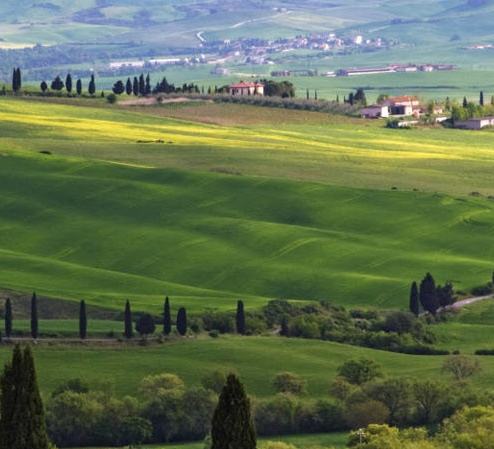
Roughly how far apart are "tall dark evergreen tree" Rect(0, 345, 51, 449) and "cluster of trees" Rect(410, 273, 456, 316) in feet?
163

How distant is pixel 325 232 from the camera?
126 metres

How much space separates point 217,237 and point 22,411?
67.6m

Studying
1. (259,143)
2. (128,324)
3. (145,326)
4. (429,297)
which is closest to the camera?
(128,324)

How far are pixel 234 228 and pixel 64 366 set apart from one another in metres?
38.4

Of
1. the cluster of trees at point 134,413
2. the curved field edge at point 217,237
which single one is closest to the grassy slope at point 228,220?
the curved field edge at point 217,237

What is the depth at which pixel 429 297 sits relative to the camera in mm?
106312

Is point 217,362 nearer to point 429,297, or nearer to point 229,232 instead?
point 429,297

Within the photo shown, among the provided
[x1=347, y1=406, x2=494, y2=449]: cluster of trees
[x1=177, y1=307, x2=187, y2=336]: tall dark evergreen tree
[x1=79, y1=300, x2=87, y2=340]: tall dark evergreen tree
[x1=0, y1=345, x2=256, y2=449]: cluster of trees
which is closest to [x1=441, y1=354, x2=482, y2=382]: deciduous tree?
[x1=0, y1=345, x2=256, y2=449]: cluster of trees

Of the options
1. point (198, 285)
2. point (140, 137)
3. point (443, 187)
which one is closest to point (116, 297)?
point (198, 285)

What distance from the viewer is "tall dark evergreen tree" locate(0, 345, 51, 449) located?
2244 inches

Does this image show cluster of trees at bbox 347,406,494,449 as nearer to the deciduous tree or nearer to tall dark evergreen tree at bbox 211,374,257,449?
the deciduous tree

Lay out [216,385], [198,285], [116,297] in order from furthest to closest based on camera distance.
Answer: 1. [198,285]
2. [116,297]
3. [216,385]

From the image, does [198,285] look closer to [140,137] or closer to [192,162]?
[192,162]

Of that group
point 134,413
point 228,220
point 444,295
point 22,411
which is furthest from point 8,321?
point 22,411
